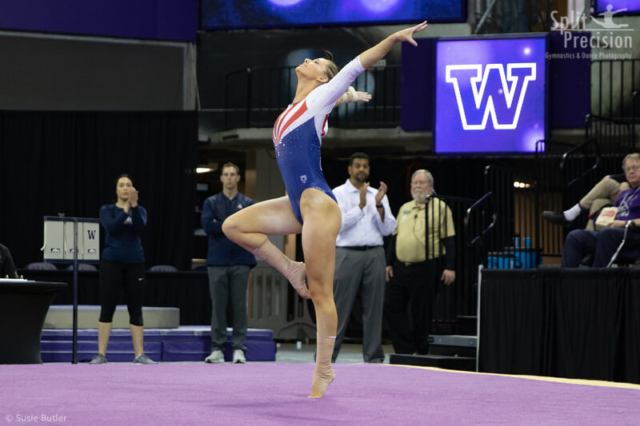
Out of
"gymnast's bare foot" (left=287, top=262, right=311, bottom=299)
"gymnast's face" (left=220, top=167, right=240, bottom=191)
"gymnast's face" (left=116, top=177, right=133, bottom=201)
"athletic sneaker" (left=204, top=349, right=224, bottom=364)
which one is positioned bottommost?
"athletic sneaker" (left=204, top=349, right=224, bottom=364)

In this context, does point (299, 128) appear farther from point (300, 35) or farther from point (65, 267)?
point (300, 35)

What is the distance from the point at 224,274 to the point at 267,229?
140 inches

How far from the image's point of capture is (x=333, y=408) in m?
3.20

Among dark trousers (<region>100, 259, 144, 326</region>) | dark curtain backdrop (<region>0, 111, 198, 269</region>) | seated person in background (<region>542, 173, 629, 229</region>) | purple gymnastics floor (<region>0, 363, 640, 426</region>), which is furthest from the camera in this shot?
dark curtain backdrop (<region>0, 111, 198, 269</region>)

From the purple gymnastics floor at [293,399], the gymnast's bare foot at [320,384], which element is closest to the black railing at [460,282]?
the purple gymnastics floor at [293,399]

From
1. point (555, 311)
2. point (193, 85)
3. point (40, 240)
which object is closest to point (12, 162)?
point (40, 240)

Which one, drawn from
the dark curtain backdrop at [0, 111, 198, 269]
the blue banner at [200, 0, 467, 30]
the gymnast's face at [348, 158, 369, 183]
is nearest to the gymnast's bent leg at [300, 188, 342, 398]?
the gymnast's face at [348, 158, 369, 183]

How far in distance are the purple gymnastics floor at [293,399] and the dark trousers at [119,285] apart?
1.93 m

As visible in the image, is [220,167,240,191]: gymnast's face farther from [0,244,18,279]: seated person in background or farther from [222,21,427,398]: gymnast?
[222,21,427,398]: gymnast

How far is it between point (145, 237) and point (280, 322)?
2215 mm

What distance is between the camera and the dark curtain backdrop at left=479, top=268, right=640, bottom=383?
555 cm

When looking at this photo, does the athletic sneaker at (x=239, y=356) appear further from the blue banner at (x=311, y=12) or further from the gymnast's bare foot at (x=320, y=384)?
the blue banner at (x=311, y=12)

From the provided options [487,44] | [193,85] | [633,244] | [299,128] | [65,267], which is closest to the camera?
[299,128]

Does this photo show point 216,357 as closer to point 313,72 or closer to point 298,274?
point 298,274
